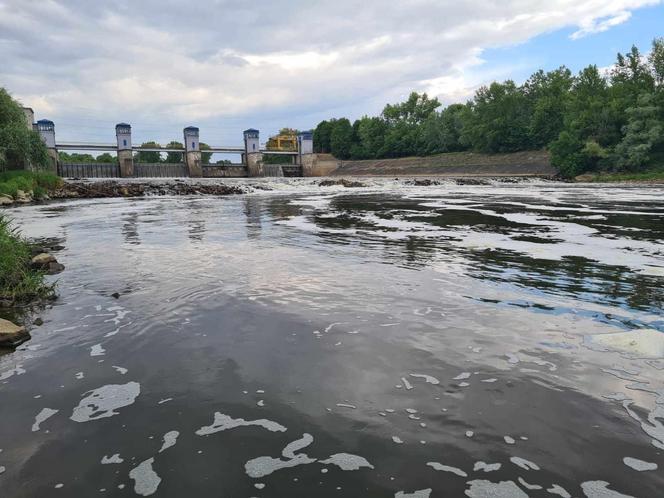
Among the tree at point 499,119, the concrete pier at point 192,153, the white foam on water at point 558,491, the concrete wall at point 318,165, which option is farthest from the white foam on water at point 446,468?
the concrete wall at point 318,165

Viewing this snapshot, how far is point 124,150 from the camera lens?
7569 cm

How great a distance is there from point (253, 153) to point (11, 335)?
286ft

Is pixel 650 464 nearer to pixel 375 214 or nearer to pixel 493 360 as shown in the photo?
pixel 493 360

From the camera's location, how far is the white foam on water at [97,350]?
5.22 metres

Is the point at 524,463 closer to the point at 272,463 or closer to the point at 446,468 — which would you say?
the point at 446,468

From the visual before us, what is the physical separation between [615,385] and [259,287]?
5.59m

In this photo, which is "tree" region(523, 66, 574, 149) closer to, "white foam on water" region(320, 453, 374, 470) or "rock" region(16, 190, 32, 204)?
"rock" region(16, 190, 32, 204)

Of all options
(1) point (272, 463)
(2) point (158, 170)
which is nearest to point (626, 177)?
(1) point (272, 463)

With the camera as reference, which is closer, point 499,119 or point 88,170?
point 88,170

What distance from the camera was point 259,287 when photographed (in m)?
8.23

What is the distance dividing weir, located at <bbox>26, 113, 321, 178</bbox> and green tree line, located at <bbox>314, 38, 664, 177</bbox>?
29832 mm

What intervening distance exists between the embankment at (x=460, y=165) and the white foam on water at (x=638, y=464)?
244 feet

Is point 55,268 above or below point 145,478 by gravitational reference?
above

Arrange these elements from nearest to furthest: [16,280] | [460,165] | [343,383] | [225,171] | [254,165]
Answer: [343,383] → [16,280] → [225,171] → [254,165] → [460,165]
